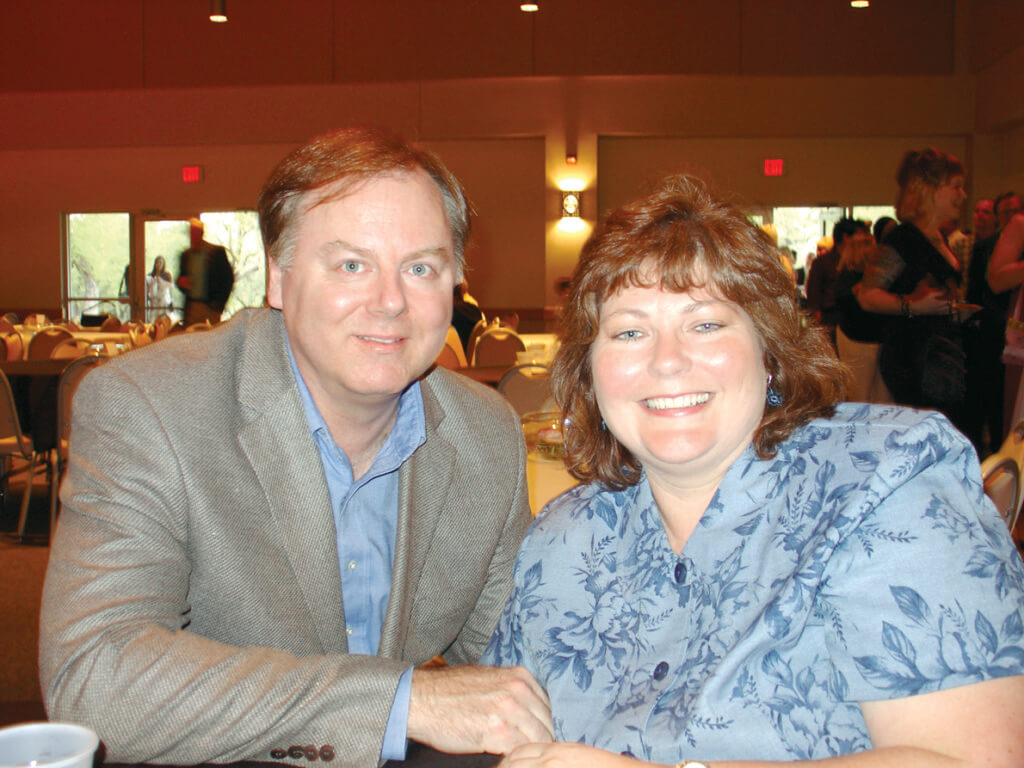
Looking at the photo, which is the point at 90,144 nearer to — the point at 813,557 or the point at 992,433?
the point at 992,433

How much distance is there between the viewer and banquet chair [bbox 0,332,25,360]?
7.79 m

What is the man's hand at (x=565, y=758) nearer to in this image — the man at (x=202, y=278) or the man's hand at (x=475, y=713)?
the man's hand at (x=475, y=713)

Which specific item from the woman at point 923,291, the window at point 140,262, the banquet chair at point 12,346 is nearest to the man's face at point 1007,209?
the woman at point 923,291

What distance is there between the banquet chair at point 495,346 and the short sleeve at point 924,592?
18.3ft

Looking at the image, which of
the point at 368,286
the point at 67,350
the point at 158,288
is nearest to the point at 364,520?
the point at 368,286

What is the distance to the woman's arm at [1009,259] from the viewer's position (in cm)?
479

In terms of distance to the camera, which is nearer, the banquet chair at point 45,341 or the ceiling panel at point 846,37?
the banquet chair at point 45,341

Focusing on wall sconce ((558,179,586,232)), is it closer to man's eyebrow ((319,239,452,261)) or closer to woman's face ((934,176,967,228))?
woman's face ((934,176,967,228))

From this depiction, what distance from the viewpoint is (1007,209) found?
5.61 m

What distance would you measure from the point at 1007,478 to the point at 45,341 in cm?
735

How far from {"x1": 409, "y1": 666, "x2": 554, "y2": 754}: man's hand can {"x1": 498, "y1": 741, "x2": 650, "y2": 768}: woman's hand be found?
0.10m

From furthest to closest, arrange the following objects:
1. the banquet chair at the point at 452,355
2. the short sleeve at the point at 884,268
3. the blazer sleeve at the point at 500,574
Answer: the banquet chair at the point at 452,355
the short sleeve at the point at 884,268
the blazer sleeve at the point at 500,574

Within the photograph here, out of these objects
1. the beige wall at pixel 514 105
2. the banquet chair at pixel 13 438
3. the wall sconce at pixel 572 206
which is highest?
the beige wall at pixel 514 105

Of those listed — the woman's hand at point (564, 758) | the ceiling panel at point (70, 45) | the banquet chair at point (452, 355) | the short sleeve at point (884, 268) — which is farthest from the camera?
the ceiling panel at point (70, 45)
